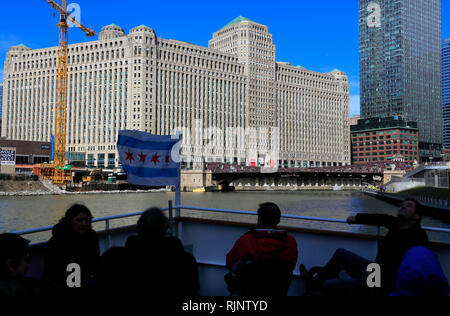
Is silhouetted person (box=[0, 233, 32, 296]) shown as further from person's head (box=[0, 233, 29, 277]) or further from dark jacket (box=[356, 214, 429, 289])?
dark jacket (box=[356, 214, 429, 289])

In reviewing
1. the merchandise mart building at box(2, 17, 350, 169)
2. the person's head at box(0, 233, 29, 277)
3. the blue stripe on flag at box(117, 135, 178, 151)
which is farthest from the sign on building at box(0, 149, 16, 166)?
the person's head at box(0, 233, 29, 277)

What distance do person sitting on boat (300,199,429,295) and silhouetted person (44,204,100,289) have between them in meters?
2.88

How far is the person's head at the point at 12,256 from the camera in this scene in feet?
12.3

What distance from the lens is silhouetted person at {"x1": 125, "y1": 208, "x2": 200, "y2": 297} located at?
169 inches

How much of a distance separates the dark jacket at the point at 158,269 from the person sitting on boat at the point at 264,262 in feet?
3.22

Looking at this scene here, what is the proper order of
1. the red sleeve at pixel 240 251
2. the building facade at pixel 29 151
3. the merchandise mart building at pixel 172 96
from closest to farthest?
the red sleeve at pixel 240 251 < the building facade at pixel 29 151 < the merchandise mart building at pixel 172 96

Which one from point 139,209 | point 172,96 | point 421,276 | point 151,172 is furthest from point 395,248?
point 172,96

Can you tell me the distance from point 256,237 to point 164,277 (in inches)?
53.0

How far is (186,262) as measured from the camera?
4422mm

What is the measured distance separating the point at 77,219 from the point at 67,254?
451 mm

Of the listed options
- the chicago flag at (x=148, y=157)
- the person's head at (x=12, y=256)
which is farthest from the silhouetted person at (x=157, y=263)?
the chicago flag at (x=148, y=157)

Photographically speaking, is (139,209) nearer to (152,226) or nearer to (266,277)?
(266,277)

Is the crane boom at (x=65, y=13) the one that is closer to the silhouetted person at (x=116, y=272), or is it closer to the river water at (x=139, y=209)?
the river water at (x=139, y=209)

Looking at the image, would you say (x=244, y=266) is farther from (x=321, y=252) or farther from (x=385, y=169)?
(x=385, y=169)
